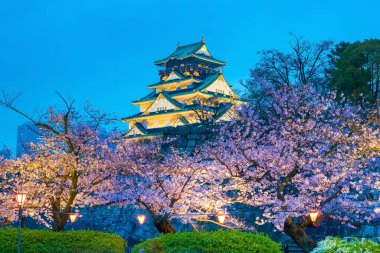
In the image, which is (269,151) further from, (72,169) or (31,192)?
(31,192)

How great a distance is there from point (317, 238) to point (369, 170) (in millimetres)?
4233

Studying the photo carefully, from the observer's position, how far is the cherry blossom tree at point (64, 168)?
20344mm

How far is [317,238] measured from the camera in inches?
898

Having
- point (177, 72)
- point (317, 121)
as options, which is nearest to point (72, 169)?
point (317, 121)

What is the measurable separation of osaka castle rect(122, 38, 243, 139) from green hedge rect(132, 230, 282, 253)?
41936 millimetres

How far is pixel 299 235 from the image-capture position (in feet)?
59.3

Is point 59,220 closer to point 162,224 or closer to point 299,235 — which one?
point 162,224

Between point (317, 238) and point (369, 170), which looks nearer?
point (369, 170)

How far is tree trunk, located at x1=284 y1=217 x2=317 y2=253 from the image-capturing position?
17828 mm

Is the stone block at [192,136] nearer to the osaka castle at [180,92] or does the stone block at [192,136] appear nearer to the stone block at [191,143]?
the stone block at [191,143]

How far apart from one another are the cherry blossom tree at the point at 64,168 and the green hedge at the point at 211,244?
230 inches

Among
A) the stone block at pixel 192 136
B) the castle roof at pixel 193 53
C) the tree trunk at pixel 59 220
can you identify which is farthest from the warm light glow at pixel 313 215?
the castle roof at pixel 193 53

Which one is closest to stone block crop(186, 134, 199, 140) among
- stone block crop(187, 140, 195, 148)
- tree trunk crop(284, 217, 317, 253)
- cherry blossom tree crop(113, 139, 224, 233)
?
stone block crop(187, 140, 195, 148)

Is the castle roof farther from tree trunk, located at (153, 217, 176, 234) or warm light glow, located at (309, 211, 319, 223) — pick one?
warm light glow, located at (309, 211, 319, 223)
